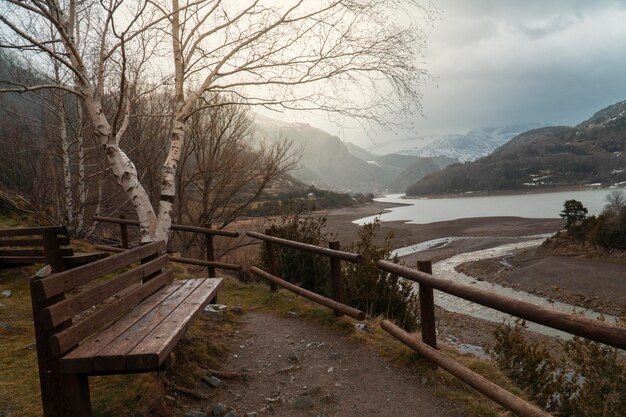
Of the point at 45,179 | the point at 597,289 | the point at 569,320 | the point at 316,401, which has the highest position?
the point at 45,179

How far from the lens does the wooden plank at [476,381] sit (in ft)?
9.18

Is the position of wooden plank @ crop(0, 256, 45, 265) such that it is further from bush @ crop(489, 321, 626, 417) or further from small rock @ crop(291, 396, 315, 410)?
bush @ crop(489, 321, 626, 417)

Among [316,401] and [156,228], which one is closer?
[316,401]

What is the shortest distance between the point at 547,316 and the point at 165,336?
2.48 meters

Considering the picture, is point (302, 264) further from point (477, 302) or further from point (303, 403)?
point (477, 302)

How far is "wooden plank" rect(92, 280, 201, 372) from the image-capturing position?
7.94ft

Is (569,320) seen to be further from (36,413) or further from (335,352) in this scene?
(36,413)

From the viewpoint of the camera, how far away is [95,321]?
2.73 m

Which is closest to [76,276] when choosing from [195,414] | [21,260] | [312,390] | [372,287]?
[195,414]

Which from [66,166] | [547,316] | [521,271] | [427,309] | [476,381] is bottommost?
[521,271]

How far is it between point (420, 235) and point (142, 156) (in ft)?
156

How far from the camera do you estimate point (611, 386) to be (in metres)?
7.80

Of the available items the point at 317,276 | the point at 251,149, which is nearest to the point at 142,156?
the point at 251,149

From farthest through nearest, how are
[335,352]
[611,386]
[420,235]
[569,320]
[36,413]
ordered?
[420,235], [611,386], [335,352], [36,413], [569,320]
